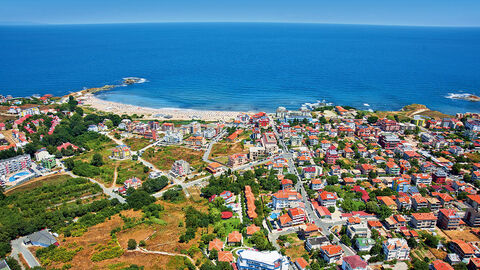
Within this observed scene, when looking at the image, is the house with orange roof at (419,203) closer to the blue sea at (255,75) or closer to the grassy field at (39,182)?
the grassy field at (39,182)

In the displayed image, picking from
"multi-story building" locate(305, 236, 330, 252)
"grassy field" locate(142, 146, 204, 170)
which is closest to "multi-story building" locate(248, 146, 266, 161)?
"grassy field" locate(142, 146, 204, 170)

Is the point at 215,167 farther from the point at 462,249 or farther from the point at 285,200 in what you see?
the point at 462,249

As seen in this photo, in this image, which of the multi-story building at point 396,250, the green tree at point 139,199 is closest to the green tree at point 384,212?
the multi-story building at point 396,250

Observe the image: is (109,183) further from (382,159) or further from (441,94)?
(441,94)

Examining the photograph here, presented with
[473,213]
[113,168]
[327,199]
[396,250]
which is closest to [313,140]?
[327,199]

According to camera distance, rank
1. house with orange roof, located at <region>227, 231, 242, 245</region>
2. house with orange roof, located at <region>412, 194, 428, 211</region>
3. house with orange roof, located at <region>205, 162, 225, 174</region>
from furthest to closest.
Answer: house with orange roof, located at <region>205, 162, 225, 174</region> → house with orange roof, located at <region>412, 194, 428, 211</region> → house with orange roof, located at <region>227, 231, 242, 245</region>

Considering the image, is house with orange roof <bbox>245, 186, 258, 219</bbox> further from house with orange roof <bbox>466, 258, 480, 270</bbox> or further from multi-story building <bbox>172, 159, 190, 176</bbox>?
house with orange roof <bbox>466, 258, 480, 270</bbox>

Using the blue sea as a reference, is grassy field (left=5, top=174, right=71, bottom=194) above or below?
below

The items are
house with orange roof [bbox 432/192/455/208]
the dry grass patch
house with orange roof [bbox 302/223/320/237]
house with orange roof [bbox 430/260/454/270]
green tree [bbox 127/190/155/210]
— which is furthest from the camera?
green tree [bbox 127/190/155/210]

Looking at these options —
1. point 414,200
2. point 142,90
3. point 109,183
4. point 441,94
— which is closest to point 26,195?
point 109,183
